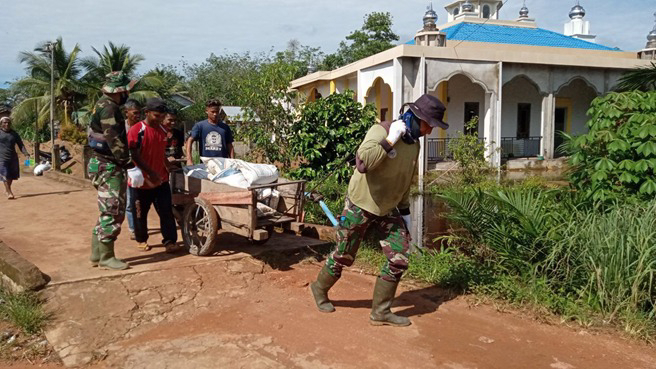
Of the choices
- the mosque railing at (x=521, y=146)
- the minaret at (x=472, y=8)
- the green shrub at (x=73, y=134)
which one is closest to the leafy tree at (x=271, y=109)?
the mosque railing at (x=521, y=146)

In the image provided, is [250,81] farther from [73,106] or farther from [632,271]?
[73,106]

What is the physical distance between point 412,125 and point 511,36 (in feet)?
71.8

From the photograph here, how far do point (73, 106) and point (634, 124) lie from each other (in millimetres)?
26089

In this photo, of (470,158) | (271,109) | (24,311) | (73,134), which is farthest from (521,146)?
(24,311)

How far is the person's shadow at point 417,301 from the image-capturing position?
456 centimetres

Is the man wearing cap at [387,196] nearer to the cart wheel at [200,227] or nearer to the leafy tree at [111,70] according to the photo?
the cart wheel at [200,227]

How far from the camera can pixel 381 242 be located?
4172mm

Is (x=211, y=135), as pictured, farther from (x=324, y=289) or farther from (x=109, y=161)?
(x=324, y=289)

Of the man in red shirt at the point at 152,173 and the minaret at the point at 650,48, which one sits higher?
the minaret at the point at 650,48

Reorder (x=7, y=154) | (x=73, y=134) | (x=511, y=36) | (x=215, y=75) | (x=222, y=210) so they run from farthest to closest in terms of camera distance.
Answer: (x=215, y=75) → (x=73, y=134) → (x=511, y=36) → (x=7, y=154) → (x=222, y=210)

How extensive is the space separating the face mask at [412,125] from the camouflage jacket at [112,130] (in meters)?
2.66

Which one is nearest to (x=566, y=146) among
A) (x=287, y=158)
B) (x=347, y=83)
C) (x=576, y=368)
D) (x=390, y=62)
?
(x=576, y=368)

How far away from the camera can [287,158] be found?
9148 mm

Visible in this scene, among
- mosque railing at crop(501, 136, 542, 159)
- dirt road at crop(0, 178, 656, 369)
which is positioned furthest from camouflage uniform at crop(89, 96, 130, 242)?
mosque railing at crop(501, 136, 542, 159)
